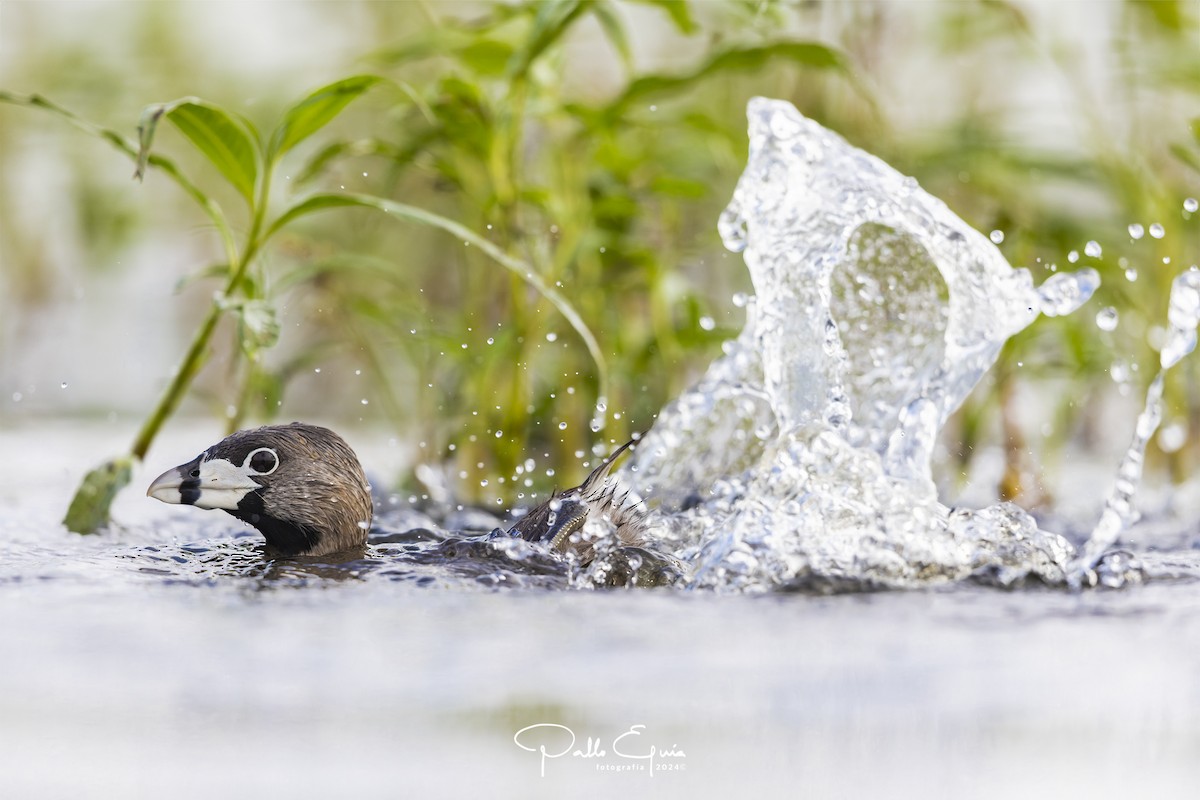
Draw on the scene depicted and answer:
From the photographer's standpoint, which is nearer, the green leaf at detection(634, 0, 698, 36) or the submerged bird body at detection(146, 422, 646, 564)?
the submerged bird body at detection(146, 422, 646, 564)

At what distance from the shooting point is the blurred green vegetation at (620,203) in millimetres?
1703

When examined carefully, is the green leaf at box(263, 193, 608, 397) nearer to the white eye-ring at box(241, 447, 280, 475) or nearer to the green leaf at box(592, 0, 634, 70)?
the white eye-ring at box(241, 447, 280, 475)

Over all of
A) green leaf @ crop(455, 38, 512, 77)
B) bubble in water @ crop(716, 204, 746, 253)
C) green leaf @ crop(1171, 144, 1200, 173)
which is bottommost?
bubble in water @ crop(716, 204, 746, 253)

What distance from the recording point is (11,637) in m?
1.07

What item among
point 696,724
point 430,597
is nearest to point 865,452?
point 430,597

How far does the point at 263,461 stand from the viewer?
147cm

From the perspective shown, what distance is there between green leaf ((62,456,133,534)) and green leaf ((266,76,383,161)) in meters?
0.41

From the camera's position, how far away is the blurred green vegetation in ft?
5.59

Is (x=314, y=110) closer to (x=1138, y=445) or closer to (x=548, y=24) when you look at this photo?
(x=548, y=24)

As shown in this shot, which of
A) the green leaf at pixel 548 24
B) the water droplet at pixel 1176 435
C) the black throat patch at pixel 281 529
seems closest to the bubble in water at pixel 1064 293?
the green leaf at pixel 548 24

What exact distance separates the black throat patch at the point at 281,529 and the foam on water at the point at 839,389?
443 mm

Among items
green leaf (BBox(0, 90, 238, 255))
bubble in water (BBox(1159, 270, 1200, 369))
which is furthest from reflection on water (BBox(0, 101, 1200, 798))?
green leaf (BBox(0, 90, 238, 255))

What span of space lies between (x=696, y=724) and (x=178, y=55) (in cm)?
356

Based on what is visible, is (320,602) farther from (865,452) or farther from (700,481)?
(700,481)
